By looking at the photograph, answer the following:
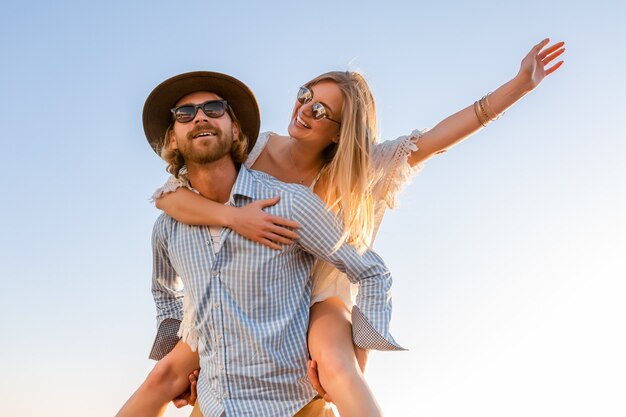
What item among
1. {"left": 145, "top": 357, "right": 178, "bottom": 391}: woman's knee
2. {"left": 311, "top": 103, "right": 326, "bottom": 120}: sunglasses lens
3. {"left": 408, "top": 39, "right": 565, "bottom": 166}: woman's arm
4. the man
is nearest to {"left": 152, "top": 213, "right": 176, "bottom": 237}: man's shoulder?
the man

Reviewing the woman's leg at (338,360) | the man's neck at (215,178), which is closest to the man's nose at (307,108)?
the man's neck at (215,178)

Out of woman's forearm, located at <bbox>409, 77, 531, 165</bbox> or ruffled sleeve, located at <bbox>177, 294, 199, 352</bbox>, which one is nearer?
ruffled sleeve, located at <bbox>177, 294, 199, 352</bbox>

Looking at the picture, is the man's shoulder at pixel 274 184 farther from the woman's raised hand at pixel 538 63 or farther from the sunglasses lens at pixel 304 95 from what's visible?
the woman's raised hand at pixel 538 63

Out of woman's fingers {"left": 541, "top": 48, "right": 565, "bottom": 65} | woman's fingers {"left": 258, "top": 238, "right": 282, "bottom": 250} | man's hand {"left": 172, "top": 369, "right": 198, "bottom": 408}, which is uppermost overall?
woman's fingers {"left": 541, "top": 48, "right": 565, "bottom": 65}

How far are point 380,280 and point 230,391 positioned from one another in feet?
3.59

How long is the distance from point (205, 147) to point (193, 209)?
15.2 inches

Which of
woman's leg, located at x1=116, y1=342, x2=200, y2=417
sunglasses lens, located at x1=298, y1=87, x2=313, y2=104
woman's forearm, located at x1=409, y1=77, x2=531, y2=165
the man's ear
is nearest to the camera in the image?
woman's leg, located at x1=116, y1=342, x2=200, y2=417

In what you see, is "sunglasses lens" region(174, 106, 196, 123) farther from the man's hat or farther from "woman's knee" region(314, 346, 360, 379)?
"woman's knee" region(314, 346, 360, 379)

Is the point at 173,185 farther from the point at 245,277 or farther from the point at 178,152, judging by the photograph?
the point at 245,277

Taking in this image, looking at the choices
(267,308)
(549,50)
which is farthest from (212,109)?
(549,50)

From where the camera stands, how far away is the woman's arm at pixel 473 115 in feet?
19.5

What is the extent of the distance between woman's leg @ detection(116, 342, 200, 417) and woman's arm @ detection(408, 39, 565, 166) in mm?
2126

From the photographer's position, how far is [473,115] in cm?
598

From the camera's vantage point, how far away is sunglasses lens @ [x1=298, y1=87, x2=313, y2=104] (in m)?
5.80
